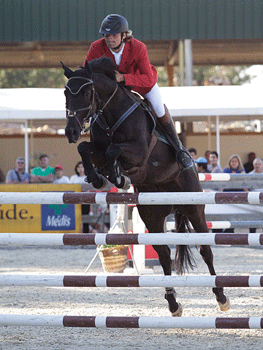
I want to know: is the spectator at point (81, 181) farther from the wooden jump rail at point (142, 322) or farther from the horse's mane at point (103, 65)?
the wooden jump rail at point (142, 322)

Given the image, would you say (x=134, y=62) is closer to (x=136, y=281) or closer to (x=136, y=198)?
(x=136, y=198)

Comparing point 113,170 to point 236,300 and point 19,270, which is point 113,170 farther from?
point 19,270

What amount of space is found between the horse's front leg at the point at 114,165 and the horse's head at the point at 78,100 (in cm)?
28

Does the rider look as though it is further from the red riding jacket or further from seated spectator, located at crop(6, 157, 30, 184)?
seated spectator, located at crop(6, 157, 30, 184)

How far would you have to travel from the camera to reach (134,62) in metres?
4.33

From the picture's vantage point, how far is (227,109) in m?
12.5

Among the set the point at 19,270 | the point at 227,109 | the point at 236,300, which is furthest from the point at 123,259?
the point at 227,109

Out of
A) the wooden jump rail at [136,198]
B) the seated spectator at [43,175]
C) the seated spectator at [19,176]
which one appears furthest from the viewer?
the seated spectator at [19,176]

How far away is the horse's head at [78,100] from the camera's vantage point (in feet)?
12.1

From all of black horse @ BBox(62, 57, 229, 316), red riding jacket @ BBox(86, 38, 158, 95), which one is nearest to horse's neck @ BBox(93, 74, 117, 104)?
black horse @ BBox(62, 57, 229, 316)

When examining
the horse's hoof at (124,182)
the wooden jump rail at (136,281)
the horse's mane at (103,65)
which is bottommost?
the wooden jump rail at (136,281)

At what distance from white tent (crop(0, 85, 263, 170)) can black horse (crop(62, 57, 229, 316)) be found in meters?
7.47

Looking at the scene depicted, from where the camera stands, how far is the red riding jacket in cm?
426

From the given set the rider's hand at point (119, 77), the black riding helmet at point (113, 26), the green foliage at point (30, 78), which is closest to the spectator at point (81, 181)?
the rider's hand at point (119, 77)
